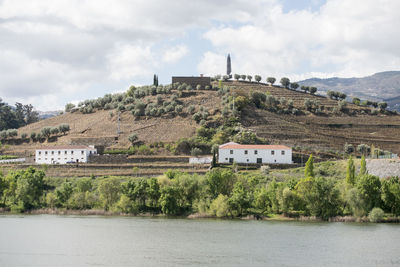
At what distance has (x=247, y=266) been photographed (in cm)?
3419

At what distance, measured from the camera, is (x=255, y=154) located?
76.6 meters

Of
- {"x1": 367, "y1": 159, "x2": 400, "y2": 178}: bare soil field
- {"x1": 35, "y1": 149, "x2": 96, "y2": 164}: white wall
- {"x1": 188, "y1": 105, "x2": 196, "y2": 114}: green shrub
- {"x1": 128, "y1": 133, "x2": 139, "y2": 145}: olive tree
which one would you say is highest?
{"x1": 188, "y1": 105, "x2": 196, "y2": 114}: green shrub

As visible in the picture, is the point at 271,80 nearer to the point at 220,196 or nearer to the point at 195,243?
the point at 220,196

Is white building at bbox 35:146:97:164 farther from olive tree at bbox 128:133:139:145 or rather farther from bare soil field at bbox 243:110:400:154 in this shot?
bare soil field at bbox 243:110:400:154

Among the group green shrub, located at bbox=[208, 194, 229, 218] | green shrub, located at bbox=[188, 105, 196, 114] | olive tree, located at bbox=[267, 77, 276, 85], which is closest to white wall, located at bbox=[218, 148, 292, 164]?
green shrub, located at bbox=[208, 194, 229, 218]

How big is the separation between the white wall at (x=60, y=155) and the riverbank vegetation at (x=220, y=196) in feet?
53.8

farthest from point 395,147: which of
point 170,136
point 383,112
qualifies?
point 170,136

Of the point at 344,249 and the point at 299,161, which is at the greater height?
the point at 299,161

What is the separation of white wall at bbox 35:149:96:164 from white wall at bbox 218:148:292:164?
21297mm

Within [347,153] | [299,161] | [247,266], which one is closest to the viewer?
[247,266]

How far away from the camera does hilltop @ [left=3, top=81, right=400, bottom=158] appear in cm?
8781

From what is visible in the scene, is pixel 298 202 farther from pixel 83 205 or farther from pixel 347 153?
pixel 347 153

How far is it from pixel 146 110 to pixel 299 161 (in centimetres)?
3488

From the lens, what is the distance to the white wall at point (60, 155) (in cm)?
8194
